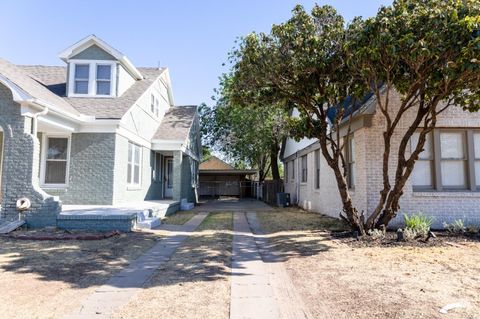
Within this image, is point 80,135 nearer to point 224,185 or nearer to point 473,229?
point 473,229

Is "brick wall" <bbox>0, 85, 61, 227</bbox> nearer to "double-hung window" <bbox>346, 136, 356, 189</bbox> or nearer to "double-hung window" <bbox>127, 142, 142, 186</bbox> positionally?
"double-hung window" <bbox>127, 142, 142, 186</bbox>

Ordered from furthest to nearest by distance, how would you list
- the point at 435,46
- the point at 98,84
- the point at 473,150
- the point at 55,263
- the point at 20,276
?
the point at 98,84, the point at 473,150, the point at 435,46, the point at 55,263, the point at 20,276

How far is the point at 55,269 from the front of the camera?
5797mm

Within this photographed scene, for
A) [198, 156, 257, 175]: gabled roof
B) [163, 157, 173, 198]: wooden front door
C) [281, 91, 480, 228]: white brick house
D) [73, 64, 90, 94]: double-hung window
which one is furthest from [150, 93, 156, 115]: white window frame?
[198, 156, 257, 175]: gabled roof

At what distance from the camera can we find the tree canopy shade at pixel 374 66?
6.91 meters

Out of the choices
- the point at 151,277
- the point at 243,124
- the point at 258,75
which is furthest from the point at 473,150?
the point at 243,124

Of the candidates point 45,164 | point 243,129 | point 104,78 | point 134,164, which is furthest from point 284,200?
point 45,164

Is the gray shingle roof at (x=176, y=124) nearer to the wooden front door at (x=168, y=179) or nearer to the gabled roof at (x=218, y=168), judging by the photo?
the wooden front door at (x=168, y=179)

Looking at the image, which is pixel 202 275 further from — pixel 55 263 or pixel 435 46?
pixel 435 46

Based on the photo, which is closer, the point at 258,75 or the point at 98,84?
the point at 258,75

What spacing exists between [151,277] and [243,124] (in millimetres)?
22250

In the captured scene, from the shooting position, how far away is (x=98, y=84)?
46.7 ft

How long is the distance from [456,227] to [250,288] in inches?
303

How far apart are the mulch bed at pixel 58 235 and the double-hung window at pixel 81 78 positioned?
7059 millimetres
